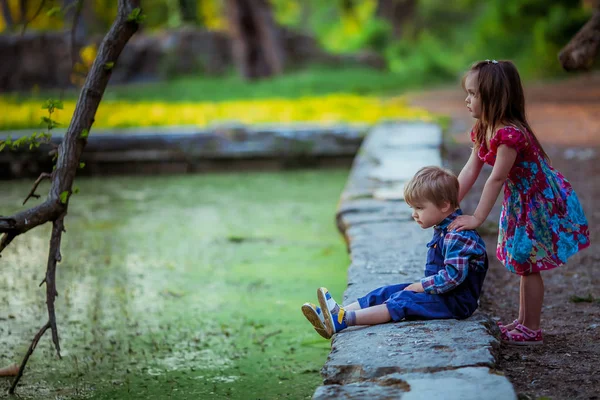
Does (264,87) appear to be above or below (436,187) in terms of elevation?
above

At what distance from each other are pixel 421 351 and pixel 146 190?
532 cm

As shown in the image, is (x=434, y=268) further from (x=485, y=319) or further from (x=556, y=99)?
(x=556, y=99)

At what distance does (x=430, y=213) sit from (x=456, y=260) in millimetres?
198

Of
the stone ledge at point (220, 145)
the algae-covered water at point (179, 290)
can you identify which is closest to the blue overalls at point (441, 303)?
the algae-covered water at point (179, 290)

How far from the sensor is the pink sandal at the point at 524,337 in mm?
3045

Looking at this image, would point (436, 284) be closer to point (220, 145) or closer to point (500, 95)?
point (500, 95)

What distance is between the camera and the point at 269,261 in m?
5.12

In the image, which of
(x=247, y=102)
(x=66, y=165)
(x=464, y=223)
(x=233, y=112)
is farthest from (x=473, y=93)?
(x=247, y=102)

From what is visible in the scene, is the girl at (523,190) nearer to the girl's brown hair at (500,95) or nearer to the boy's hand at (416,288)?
the girl's brown hair at (500,95)

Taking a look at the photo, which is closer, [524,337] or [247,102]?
[524,337]

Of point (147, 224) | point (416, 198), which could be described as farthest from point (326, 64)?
point (416, 198)

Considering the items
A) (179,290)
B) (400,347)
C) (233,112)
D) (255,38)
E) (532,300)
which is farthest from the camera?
(255,38)

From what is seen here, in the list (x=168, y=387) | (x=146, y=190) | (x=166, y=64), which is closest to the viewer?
(x=168, y=387)

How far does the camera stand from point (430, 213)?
294 centimetres
